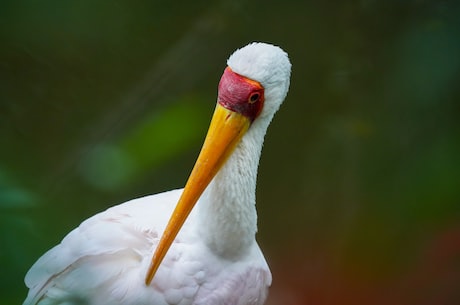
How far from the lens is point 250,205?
1609 millimetres

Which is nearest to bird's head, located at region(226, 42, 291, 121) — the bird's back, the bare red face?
the bare red face

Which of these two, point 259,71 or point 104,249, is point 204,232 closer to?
point 104,249

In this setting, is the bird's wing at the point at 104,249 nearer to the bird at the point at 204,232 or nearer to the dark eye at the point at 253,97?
the bird at the point at 204,232

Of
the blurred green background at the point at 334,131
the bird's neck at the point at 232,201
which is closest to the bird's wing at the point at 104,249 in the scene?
the bird's neck at the point at 232,201

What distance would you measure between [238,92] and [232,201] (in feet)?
0.81

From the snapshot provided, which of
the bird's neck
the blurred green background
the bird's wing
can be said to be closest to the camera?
the bird's wing

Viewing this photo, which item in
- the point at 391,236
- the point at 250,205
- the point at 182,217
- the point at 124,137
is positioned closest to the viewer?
the point at 124,137

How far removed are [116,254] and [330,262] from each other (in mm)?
1122

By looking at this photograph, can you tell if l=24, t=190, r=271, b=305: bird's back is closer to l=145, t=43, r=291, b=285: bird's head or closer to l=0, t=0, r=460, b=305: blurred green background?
l=145, t=43, r=291, b=285: bird's head

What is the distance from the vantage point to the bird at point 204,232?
1.46 meters

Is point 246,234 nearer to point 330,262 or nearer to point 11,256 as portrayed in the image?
point 330,262

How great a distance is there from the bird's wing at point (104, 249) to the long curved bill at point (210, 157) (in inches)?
3.3

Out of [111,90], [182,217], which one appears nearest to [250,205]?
[182,217]

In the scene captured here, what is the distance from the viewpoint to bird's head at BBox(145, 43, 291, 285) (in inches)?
57.2
